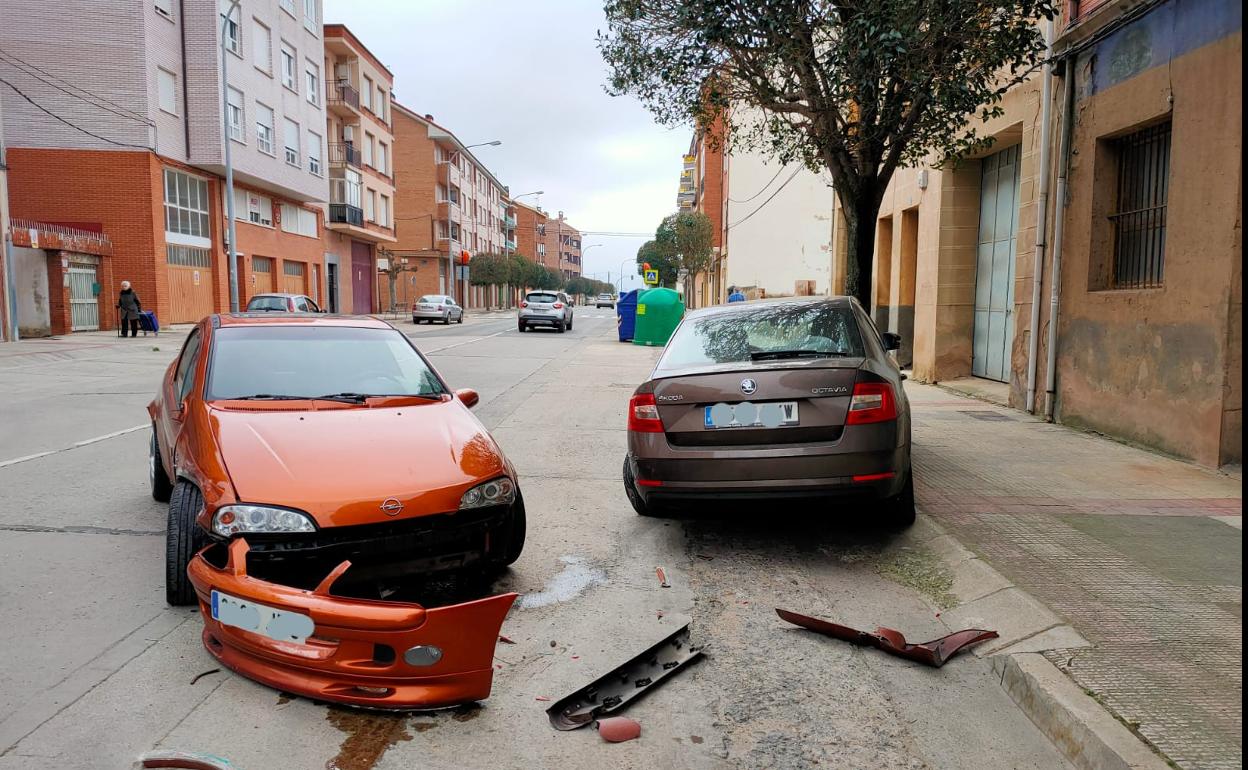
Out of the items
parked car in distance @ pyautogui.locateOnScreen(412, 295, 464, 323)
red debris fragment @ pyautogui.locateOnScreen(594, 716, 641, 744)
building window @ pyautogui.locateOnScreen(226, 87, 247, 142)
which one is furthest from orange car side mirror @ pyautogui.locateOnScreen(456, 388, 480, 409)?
parked car in distance @ pyautogui.locateOnScreen(412, 295, 464, 323)

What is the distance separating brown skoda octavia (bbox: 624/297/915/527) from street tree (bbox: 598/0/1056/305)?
3584mm

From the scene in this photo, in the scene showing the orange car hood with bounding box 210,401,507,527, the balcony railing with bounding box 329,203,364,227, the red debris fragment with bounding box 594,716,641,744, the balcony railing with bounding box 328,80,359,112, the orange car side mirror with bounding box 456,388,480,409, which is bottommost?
the red debris fragment with bounding box 594,716,641,744

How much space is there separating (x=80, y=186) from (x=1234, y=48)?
98.9 ft

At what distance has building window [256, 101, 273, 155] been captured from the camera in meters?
33.0

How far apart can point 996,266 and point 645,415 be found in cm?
964

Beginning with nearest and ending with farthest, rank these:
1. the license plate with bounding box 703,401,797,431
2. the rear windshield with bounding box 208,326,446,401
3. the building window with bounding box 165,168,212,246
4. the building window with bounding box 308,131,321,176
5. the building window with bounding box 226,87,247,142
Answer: the rear windshield with bounding box 208,326,446,401
the license plate with bounding box 703,401,797,431
the building window with bounding box 165,168,212,246
the building window with bounding box 226,87,247,142
the building window with bounding box 308,131,321,176

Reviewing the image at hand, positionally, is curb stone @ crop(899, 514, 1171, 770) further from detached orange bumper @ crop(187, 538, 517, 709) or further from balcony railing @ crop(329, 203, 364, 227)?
balcony railing @ crop(329, 203, 364, 227)

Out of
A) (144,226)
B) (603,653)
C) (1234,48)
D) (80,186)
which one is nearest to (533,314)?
(144,226)

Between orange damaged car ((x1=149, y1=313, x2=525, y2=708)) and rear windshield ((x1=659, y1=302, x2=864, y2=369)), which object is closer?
orange damaged car ((x1=149, y1=313, x2=525, y2=708))

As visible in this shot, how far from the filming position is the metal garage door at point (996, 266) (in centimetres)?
1216

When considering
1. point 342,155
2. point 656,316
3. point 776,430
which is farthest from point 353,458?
point 342,155

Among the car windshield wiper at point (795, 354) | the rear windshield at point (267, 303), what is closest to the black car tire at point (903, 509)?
the car windshield wiper at point (795, 354)

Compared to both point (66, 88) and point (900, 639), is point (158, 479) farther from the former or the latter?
point (66, 88)

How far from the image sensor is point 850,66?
7.66m
